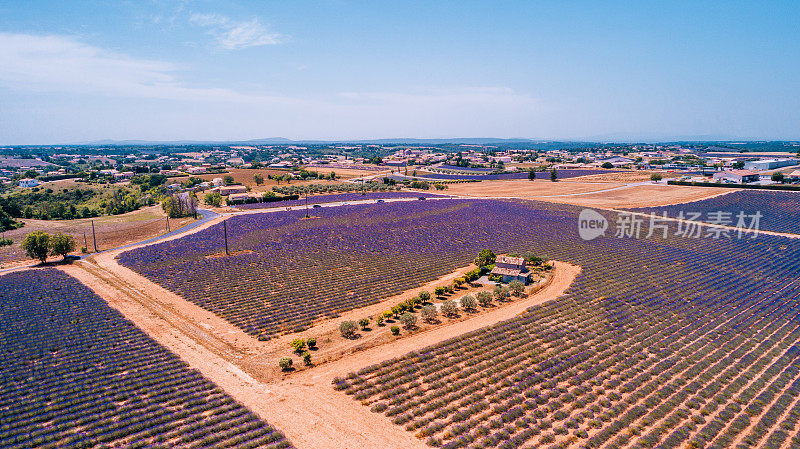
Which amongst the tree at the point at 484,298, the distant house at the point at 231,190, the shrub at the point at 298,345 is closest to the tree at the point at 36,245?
the shrub at the point at 298,345

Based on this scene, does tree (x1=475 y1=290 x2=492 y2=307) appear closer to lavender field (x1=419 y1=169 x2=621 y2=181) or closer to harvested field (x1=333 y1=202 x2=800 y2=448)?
harvested field (x1=333 y1=202 x2=800 y2=448)

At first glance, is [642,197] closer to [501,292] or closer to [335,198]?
[335,198]

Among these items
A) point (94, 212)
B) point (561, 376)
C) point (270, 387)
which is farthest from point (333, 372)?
point (94, 212)

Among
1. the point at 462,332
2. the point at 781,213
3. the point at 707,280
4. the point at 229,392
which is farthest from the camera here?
the point at 781,213

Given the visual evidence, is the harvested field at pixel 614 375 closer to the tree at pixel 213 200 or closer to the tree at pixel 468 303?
the tree at pixel 468 303

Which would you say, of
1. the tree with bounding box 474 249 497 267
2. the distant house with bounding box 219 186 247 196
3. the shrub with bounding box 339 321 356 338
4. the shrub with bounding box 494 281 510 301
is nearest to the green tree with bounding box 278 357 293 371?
the shrub with bounding box 339 321 356 338

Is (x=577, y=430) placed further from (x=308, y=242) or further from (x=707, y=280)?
(x=308, y=242)
